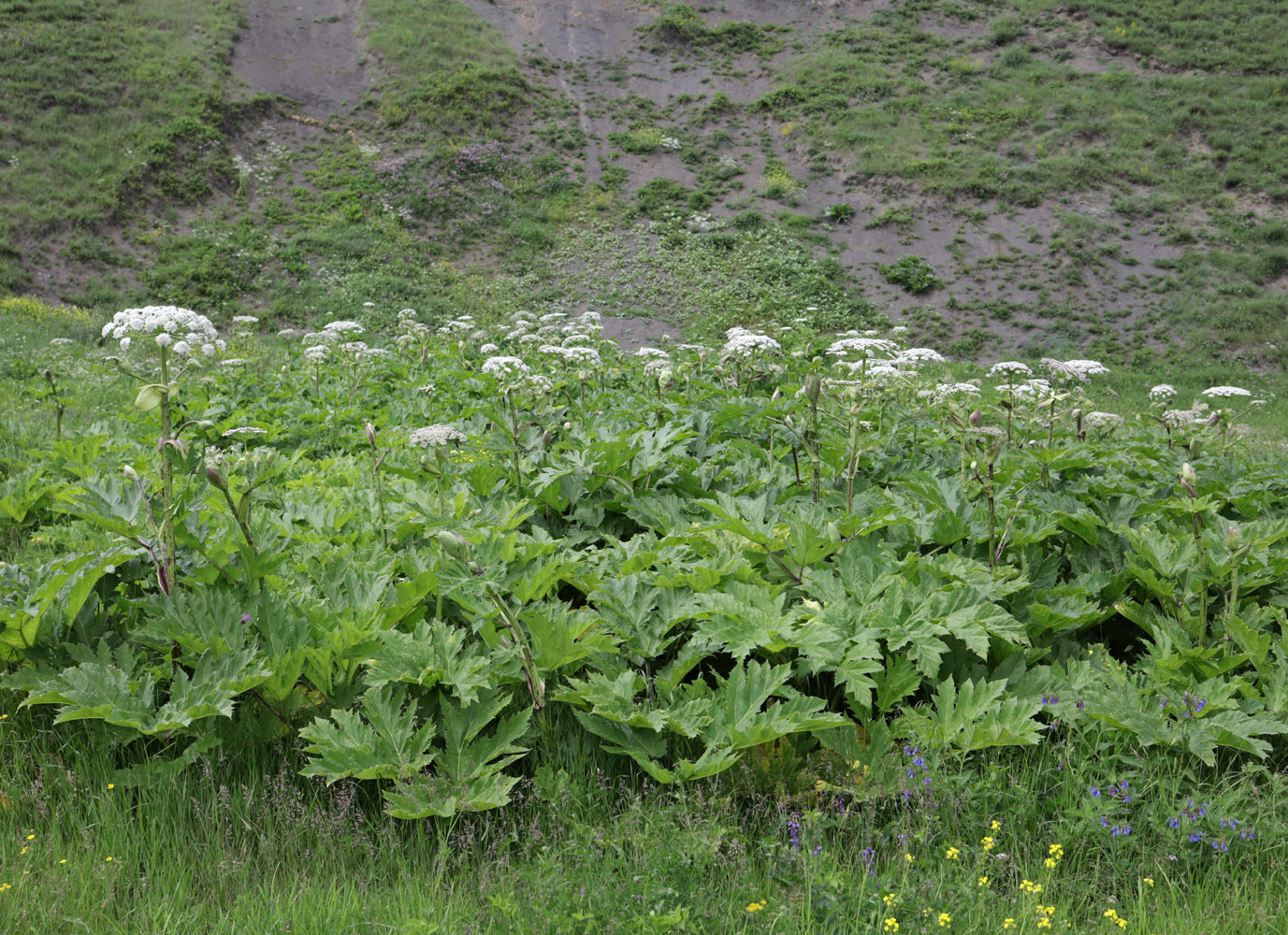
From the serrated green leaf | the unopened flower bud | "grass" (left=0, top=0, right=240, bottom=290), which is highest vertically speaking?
"grass" (left=0, top=0, right=240, bottom=290)

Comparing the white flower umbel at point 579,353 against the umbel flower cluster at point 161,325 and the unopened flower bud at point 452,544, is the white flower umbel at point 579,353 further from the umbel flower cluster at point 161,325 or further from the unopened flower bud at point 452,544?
the unopened flower bud at point 452,544

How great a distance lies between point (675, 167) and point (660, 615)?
102 feet

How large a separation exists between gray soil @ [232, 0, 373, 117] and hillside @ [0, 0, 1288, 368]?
0.16 m

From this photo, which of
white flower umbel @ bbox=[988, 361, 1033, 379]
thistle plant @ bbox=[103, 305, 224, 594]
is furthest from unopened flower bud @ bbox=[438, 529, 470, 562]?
white flower umbel @ bbox=[988, 361, 1033, 379]

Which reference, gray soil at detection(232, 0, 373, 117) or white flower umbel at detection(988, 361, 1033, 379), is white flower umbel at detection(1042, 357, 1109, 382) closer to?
white flower umbel at detection(988, 361, 1033, 379)

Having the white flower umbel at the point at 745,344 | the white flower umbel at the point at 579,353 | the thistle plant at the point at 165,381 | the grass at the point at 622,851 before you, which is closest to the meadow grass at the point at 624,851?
the grass at the point at 622,851

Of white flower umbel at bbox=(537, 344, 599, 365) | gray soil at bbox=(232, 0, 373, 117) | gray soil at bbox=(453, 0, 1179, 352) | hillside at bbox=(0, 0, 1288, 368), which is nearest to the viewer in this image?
white flower umbel at bbox=(537, 344, 599, 365)

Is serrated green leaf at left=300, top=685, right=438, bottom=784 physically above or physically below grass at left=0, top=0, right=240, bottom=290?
below

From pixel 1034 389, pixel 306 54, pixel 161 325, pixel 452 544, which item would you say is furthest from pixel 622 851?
pixel 306 54

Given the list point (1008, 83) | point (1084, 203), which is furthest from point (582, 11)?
point (1084, 203)

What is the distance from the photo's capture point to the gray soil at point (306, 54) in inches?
1223

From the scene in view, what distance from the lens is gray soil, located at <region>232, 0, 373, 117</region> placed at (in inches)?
1223

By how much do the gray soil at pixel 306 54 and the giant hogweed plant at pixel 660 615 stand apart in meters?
33.2

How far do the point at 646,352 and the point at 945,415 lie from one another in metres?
3.77
